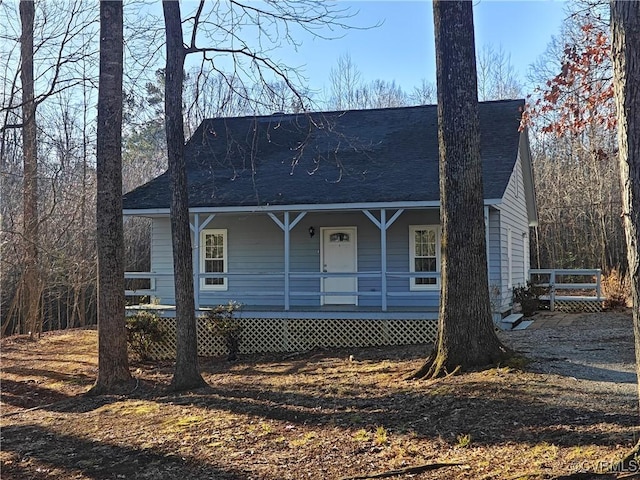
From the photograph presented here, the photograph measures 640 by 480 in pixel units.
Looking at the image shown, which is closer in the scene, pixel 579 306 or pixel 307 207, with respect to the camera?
pixel 307 207

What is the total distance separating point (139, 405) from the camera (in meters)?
8.21

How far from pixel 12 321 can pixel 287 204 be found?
12825mm

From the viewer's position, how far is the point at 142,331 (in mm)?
12781

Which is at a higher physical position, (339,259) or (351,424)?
(339,259)

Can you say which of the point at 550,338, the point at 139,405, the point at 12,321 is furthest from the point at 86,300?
the point at 550,338

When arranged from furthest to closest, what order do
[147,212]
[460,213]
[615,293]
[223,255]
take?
[615,293] < [223,255] < [147,212] < [460,213]

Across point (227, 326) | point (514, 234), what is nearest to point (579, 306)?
point (514, 234)

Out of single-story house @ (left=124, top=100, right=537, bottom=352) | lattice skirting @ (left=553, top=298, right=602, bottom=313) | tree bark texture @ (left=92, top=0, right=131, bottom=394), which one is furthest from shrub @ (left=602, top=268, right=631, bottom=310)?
tree bark texture @ (left=92, top=0, right=131, bottom=394)

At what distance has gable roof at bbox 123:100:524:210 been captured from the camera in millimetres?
12797

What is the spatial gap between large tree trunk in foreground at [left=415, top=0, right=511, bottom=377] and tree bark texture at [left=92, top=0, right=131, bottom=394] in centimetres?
496

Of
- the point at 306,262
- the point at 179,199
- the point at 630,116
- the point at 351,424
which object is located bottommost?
the point at 351,424

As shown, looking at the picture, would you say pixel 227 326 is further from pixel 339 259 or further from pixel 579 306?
pixel 579 306

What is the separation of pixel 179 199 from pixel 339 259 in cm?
620

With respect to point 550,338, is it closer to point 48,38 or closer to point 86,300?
point 48,38
